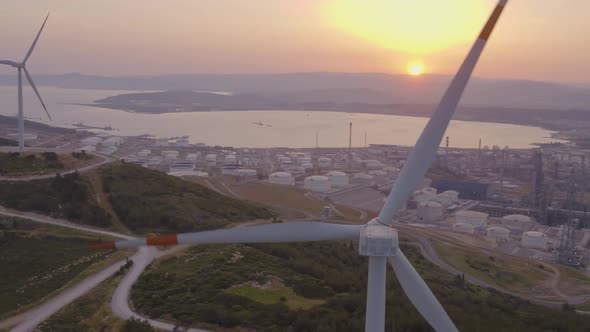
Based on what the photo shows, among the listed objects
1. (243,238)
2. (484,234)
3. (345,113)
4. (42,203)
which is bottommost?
(484,234)

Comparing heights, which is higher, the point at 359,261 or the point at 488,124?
the point at 488,124

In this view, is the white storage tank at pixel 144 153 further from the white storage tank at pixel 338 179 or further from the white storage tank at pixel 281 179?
the white storage tank at pixel 338 179

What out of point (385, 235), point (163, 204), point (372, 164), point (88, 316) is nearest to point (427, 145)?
point (385, 235)

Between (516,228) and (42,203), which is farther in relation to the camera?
(516,228)

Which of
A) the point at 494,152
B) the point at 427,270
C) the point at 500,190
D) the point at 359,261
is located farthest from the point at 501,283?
the point at 494,152

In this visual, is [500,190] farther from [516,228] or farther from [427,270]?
[427,270]
